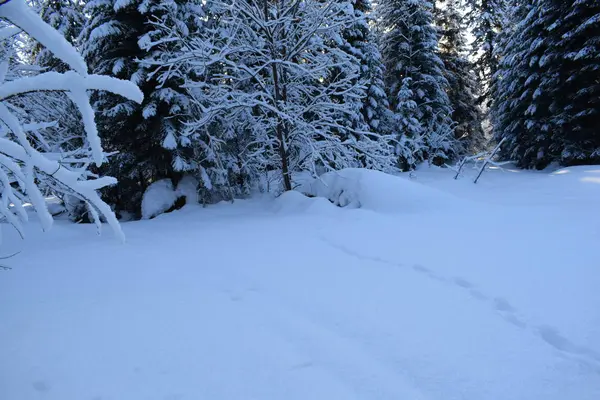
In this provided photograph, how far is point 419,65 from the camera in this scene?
56.3 feet

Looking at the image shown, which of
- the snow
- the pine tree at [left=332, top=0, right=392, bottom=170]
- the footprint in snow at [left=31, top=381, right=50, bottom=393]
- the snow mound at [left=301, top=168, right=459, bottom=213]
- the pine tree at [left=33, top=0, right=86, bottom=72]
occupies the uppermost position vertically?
the pine tree at [left=33, top=0, right=86, bottom=72]

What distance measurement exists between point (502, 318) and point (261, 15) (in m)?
7.38

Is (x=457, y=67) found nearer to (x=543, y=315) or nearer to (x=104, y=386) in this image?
(x=543, y=315)

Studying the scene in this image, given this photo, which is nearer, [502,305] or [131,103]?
[502,305]

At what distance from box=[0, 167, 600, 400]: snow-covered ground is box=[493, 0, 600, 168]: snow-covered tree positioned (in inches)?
363

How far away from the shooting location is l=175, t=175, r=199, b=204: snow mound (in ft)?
28.5

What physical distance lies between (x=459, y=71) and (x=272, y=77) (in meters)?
17.6

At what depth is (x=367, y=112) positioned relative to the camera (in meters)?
15.0

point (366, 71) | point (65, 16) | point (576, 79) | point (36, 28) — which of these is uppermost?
point (65, 16)

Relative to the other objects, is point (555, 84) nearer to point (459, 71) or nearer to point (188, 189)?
point (459, 71)

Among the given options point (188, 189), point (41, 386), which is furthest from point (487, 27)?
point (41, 386)

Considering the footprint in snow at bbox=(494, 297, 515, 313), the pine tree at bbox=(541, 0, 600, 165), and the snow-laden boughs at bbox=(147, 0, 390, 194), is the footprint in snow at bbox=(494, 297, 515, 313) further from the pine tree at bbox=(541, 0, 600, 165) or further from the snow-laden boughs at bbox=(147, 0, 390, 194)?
the pine tree at bbox=(541, 0, 600, 165)

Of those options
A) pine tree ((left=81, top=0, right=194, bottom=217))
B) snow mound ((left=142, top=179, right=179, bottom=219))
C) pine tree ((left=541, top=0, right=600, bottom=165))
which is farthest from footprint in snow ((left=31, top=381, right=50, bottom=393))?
pine tree ((left=541, top=0, right=600, bottom=165))

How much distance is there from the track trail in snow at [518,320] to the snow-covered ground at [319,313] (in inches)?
0.5
